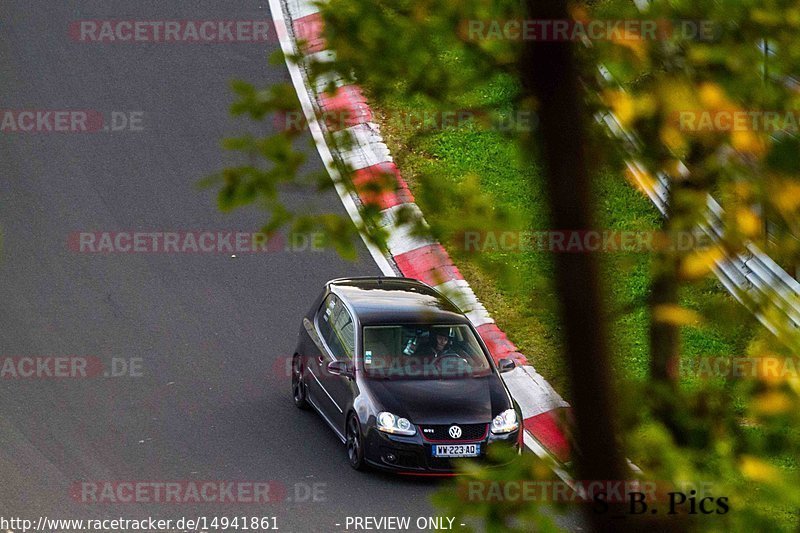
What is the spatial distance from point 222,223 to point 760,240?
11.9 metres

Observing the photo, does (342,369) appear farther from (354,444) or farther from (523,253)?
(523,253)

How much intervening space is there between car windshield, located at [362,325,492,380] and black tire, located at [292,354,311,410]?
1100 millimetres

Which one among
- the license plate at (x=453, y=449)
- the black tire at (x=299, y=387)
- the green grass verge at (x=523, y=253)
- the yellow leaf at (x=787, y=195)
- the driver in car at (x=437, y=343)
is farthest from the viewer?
the green grass verge at (x=523, y=253)

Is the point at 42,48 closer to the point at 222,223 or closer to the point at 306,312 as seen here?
the point at 222,223

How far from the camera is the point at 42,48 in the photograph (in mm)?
17422

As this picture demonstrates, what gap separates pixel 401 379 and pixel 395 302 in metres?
0.93

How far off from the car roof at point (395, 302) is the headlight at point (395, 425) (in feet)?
3.42

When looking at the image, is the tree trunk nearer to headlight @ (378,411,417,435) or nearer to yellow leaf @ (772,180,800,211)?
yellow leaf @ (772,180,800,211)

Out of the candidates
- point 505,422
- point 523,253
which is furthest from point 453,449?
point 523,253

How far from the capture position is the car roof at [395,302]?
1094 centimetres

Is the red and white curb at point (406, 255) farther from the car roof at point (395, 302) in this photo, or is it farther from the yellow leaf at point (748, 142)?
the yellow leaf at point (748, 142)

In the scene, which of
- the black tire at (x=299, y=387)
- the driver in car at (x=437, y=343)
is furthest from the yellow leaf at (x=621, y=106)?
the black tire at (x=299, y=387)

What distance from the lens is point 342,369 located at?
34.9 ft

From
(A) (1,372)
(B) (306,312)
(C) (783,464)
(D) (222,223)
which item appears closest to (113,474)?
(A) (1,372)
